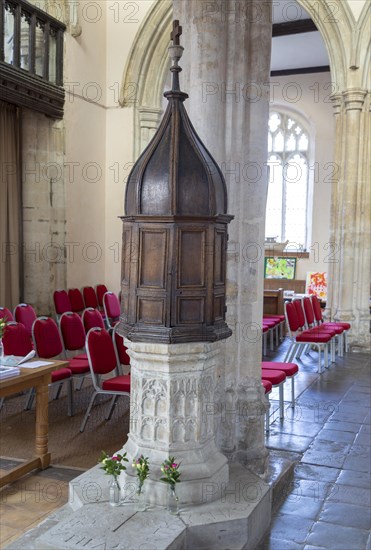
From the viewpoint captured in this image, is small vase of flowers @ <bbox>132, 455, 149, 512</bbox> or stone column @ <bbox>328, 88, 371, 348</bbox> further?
stone column @ <bbox>328, 88, 371, 348</bbox>

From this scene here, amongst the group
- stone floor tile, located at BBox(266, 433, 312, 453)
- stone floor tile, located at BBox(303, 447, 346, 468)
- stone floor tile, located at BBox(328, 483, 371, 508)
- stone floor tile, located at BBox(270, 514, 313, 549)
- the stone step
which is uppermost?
the stone step

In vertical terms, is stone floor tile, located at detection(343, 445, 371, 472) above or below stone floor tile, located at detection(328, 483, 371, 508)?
below

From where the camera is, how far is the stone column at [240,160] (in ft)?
11.2

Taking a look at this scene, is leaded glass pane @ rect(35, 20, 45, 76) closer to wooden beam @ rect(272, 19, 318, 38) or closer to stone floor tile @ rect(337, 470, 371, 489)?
wooden beam @ rect(272, 19, 318, 38)

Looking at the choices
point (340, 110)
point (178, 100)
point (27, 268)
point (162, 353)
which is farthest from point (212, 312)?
point (340, 110)

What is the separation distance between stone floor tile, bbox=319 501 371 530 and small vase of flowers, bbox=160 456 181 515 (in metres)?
1.07

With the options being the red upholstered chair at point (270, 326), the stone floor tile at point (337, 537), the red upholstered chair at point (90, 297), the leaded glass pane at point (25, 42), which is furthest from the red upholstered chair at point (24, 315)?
the stone floor tile at point (337, 537)

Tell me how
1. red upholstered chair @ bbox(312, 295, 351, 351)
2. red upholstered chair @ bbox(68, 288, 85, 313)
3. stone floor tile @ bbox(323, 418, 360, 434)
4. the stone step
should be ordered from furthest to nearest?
red upholstered chair @ bbox(68, 288, 85, 313) → red upholstered chair @ bbox(312, 295, 351, 351) → stone floor tile @ bbox(323, 418, 360, 434) → the stone step

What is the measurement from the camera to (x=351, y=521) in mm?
3248

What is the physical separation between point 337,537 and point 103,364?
7.95 ft

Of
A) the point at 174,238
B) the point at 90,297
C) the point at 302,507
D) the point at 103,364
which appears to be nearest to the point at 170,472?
the point at 174,238

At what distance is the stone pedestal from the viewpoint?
2686mm

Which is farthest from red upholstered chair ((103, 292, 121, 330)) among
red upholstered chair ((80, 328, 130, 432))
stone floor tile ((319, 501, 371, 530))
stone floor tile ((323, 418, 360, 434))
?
stone floor tile ((319, 501, 371, 530))

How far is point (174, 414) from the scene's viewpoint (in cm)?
272
